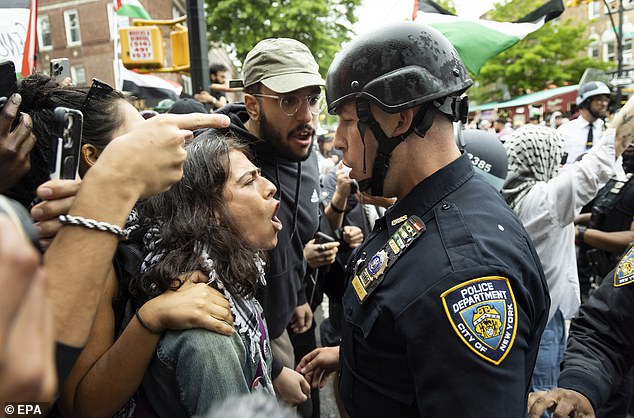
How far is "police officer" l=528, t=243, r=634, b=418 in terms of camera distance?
6.12 ft

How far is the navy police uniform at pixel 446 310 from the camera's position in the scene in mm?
1274

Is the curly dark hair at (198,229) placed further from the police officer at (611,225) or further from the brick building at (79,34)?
the brick building at (79,34)

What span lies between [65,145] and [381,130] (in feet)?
3.35

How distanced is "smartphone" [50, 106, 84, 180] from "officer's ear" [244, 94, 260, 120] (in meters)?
1.56

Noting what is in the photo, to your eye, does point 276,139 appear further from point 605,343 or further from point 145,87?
point 145,87

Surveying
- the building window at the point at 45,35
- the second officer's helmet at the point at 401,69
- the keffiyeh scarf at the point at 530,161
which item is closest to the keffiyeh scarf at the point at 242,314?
the second officer's helmet at the point at 401,69

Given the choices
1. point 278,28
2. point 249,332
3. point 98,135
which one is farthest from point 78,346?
point 278,28

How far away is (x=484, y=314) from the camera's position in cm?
129

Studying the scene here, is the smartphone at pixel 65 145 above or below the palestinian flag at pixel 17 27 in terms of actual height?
below

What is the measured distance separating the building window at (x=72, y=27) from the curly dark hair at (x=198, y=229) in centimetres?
3017

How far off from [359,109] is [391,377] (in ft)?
3.09

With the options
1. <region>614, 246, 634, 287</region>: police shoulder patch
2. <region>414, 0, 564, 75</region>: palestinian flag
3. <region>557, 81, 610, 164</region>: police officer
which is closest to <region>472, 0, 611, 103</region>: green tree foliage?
<region>557, 81, 610, 164</region>: police officer

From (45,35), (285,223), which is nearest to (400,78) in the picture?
(285,223)

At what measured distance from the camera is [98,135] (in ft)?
5.32
